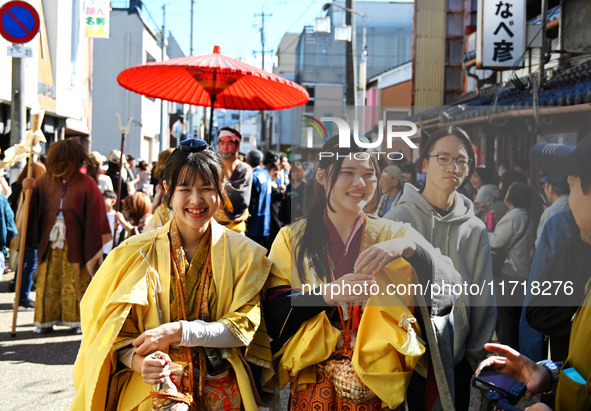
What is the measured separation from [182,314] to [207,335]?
150 mm

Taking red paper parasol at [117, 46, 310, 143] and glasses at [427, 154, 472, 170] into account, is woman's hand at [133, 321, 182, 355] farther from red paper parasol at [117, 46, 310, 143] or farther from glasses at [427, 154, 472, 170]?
red paper parasol at [117, 46, 310, 143]


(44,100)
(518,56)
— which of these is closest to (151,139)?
(44,100)

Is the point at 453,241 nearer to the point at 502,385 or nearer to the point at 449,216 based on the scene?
the point at 449,216

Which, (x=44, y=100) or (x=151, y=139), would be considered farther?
(x=151, y=139)

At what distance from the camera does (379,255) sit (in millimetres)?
2457

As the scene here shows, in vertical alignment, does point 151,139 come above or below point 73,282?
above

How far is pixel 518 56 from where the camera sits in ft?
36.5

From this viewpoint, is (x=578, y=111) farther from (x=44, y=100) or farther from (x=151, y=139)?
(x=151, y=139)

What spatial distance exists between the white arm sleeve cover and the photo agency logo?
82cm

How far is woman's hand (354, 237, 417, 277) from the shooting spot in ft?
8.03

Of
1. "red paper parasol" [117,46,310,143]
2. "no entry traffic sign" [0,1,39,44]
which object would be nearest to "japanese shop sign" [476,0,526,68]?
"red paper parasol" [117,46,310,143]

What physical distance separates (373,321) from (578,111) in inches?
206

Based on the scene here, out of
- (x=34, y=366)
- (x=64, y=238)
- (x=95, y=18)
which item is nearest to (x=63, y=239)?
(x=64, y=238)

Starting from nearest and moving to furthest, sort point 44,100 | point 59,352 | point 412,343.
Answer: point 412,343, point 59,352, point 44,100
